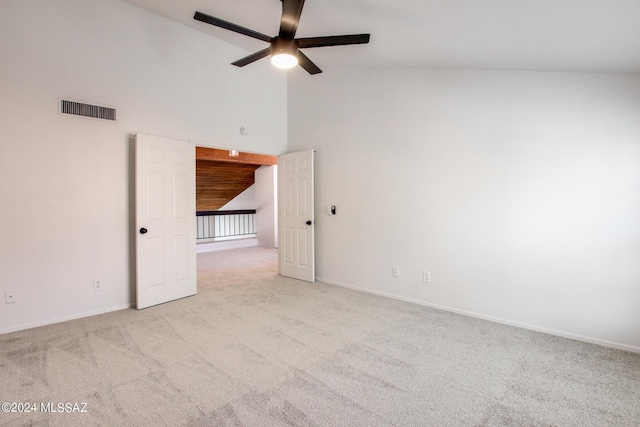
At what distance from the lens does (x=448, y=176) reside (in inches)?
137

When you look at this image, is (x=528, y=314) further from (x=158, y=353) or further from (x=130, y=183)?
(x=130, y=183)

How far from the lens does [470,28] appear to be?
242cm

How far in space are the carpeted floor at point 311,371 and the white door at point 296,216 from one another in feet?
4.47

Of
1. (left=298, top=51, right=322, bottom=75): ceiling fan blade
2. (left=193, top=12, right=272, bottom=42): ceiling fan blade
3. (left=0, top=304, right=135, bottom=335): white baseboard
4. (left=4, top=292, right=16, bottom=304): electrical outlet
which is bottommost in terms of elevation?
(left=0, top=304, right=135, bottom=335): white baseboard

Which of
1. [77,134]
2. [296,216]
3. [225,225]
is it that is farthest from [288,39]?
[225,225]

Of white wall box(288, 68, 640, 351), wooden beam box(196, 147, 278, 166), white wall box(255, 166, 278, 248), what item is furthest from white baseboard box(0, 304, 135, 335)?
white wall box(255, 166, 278, 248)

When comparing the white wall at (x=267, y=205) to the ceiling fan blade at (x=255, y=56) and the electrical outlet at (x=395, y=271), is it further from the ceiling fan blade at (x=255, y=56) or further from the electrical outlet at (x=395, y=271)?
the ceiling fan blade at (x=255, y=56)

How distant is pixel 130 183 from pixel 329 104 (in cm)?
292

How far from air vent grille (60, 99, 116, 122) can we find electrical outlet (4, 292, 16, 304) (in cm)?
188

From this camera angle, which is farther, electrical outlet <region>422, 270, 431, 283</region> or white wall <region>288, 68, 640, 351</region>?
electrical outlet <region>422, 270, 431, 283</region>

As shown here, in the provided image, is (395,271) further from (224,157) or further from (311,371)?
(224,157)

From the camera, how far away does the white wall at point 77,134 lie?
9.56 ft

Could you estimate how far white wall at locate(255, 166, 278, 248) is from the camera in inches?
335

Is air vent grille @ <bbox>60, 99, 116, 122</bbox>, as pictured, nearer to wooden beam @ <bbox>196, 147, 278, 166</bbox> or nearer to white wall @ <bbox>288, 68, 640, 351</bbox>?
wooden beam @ <bbox>196, 147, 278, 166</bbox>
